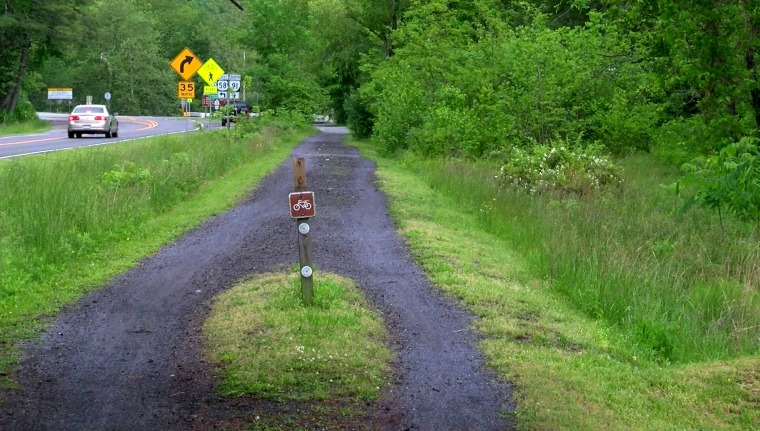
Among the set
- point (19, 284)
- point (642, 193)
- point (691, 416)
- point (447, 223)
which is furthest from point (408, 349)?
point (642, 193)

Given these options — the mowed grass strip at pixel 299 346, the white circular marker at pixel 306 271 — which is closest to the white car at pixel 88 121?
the mowed grass strip at pixel 299 346

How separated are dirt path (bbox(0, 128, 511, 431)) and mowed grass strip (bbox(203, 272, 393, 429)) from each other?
178mm

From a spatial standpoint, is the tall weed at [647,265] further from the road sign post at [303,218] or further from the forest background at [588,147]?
the road sign post at [303,218]

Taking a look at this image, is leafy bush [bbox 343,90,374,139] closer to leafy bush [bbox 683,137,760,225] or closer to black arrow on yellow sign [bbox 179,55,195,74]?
black arrow on yellow sign [bbox 179,55,195,74]

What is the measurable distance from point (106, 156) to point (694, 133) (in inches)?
446

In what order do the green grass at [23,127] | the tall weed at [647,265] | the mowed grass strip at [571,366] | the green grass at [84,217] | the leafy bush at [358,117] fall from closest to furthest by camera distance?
the mowed grass strip at [571,366] < the tall weed at [647,265] < the green grass at [84,217] < the green grass at [23,127] < the leafy bush at [358,117]

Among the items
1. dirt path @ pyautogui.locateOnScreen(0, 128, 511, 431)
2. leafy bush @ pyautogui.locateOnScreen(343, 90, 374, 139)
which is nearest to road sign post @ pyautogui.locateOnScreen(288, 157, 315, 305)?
dirt path @ pyautogui.locateOnScreen(0, 128, 511, 431)

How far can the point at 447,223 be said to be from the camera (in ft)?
51.8

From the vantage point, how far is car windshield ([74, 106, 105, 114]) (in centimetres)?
4093

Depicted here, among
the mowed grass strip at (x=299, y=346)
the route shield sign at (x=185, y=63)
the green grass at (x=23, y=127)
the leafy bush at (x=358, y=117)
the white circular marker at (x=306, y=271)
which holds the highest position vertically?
the route shield sign at (x=185, y=63)

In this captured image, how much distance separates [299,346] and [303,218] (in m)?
1.54

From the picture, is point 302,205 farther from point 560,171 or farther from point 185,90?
point 185,90

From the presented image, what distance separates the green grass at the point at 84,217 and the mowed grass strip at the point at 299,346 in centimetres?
166

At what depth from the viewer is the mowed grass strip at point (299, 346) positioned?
679 centimetres
